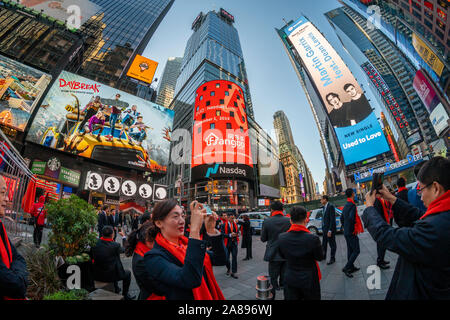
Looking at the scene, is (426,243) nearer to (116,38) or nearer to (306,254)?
(306,254)

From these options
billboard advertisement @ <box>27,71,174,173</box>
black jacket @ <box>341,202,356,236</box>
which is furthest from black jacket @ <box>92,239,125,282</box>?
billboard advertisement @ <box>27,71,174,173</box>

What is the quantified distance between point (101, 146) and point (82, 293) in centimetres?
2504

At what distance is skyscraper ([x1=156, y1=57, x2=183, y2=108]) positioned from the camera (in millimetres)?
100938

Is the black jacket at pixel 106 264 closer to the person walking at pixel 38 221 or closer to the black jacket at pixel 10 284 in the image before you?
the black jacket at pixel 10 284

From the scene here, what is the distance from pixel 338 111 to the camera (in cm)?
3906

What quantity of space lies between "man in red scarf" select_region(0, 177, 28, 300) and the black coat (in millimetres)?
2936

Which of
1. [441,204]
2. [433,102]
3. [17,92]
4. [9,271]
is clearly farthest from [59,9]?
[433,102]

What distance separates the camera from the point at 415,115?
5416cm

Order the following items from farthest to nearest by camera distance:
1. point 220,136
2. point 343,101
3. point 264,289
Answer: point 343,101 < point 220,136 < point 264,289

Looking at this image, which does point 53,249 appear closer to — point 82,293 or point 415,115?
point 82,293

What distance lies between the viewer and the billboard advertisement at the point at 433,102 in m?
26.0

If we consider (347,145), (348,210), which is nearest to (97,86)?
(348,210)

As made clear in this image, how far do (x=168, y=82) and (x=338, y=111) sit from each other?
9773 cm

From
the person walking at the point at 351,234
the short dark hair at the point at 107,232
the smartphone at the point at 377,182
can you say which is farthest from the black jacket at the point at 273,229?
the short dark hair at the point at 107,232
